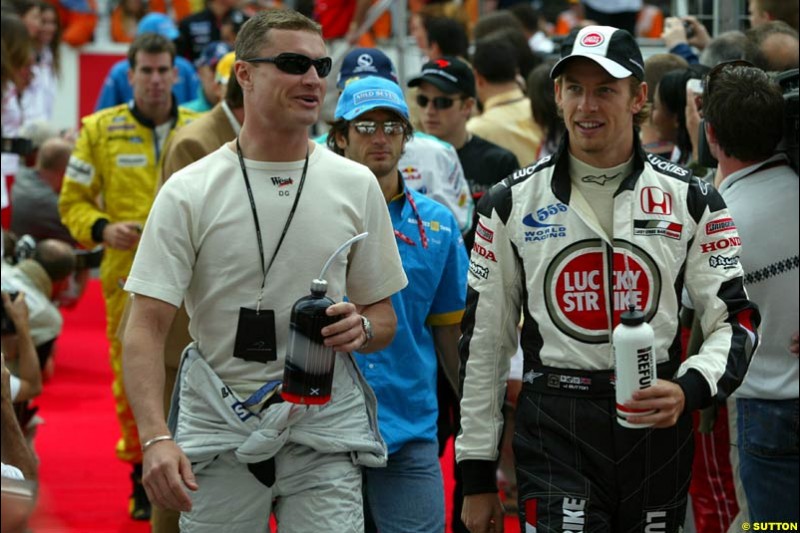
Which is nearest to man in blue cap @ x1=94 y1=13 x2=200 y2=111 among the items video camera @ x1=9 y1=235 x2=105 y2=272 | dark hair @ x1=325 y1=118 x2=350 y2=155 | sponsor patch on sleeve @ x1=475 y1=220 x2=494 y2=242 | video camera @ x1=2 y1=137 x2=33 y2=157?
video camera @ x1=9 y1=235 x2=105 y2=272

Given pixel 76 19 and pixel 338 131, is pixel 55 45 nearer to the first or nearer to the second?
pixel 76 19

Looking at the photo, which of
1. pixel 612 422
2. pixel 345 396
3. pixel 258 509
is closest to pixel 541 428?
pixel 612 422

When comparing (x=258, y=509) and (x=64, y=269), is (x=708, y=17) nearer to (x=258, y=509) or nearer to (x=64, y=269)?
(x=64, y=269)

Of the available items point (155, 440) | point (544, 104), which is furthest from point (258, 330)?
point (544, 104)

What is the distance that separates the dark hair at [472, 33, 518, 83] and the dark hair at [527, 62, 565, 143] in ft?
2.41

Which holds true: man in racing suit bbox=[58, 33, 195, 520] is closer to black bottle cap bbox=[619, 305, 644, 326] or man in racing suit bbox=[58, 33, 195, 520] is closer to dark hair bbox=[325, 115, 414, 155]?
dark hair bbox=[325, 115, 414, 155]

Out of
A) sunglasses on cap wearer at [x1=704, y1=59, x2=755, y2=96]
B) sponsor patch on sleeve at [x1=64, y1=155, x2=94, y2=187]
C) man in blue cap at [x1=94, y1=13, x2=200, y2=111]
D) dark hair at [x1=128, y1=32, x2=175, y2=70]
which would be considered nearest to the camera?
sunglasses on cap wearer at [x1=704, y1=59, x2=755, y2=96]

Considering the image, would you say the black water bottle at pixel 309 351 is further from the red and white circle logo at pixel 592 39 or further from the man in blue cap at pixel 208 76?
the man in blue cap at pixel 208 76

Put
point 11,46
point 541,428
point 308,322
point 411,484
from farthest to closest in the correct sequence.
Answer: point 11,46
point 411,484
point 541,428
point 308,322

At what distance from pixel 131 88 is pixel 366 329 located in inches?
260

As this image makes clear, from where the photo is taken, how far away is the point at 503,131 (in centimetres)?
784

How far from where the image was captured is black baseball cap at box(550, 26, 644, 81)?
400 cm

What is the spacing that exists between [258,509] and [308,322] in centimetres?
62

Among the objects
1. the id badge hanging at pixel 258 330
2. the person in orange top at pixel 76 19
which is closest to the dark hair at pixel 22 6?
the person in orange top at pixel 76 19
